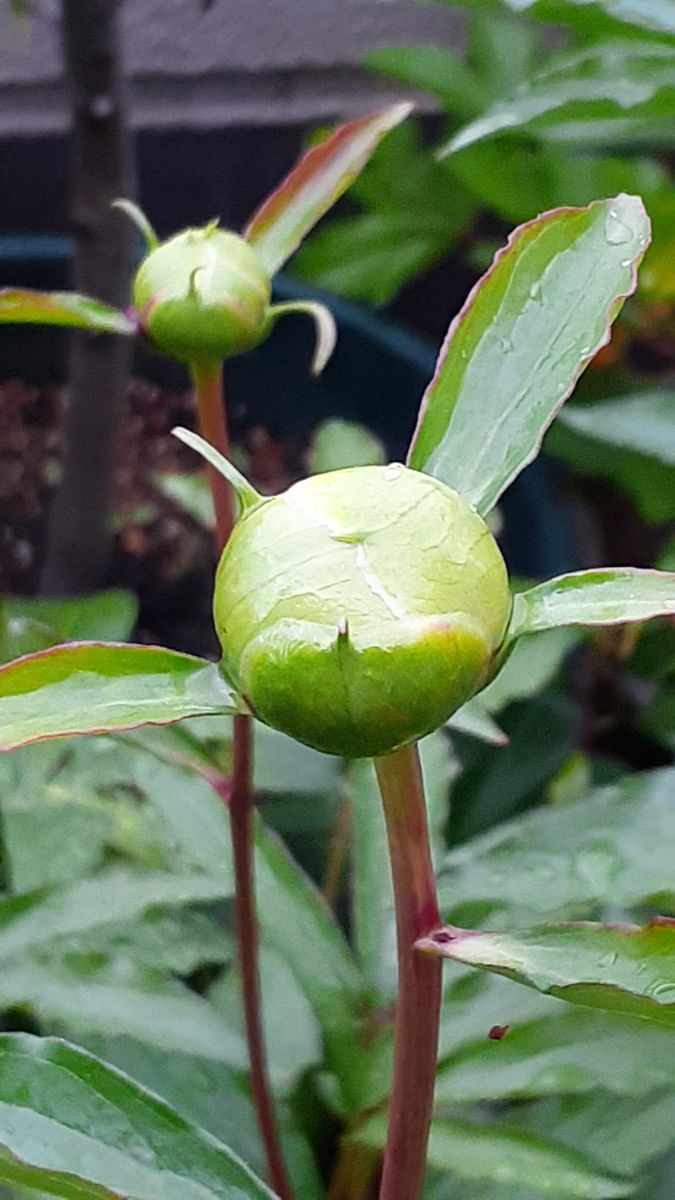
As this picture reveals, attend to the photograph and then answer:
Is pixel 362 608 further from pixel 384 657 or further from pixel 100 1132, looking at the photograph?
pixel 100 1132

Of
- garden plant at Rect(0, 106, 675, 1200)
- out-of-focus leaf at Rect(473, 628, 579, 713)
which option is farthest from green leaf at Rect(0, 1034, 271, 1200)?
out-of-focus leaf at Rect(473, 628, 579, 713)

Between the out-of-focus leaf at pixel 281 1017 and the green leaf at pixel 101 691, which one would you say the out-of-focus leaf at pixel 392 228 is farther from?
the green leaf at pixel 101 691

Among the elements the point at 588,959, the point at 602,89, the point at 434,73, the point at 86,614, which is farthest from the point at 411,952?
the point at 434,73

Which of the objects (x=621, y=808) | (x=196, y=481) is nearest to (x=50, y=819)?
(x=621, y=808)

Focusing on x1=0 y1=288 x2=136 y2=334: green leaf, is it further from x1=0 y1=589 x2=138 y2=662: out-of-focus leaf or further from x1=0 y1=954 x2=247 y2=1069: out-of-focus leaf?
x1=0 y1=589 x2=138 y2=662: out-of-focus leaf

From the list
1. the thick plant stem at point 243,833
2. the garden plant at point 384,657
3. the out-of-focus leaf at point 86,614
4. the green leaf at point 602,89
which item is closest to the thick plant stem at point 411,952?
the garden plant at point 384,657
